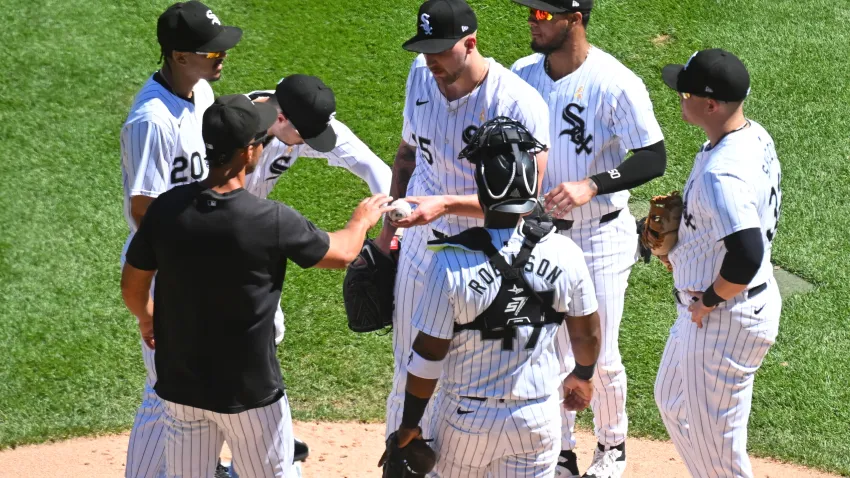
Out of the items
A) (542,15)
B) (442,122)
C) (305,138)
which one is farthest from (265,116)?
(542,15)

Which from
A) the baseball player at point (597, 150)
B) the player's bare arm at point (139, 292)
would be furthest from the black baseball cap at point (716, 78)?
the player's bare arm at point (139, 292)

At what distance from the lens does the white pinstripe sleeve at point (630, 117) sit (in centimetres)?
472

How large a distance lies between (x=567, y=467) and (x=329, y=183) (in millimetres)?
3400

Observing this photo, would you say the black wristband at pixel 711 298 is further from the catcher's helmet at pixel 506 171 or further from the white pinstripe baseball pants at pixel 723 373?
the catcher's helmet at pixel 506 171

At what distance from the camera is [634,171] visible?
4695 millimetres

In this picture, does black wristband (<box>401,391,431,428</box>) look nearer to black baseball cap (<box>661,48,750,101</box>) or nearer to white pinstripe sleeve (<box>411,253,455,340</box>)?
white pinstripe sleeve (<box>411,253,455,340</box>)

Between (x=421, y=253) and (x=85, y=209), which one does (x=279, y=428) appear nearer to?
(x=421, y=253)

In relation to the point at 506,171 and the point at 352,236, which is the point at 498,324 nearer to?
the point at 506,171

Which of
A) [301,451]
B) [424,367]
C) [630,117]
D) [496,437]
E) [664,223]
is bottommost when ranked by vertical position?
[301,451]

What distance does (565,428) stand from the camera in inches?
198

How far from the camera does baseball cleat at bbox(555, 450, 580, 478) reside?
16.5 feet

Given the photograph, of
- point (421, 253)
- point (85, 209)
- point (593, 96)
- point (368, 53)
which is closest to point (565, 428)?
point (421, 253)

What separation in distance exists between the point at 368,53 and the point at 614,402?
Answer: 15.5 feet

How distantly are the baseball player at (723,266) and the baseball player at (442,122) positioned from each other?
660 millimetres
